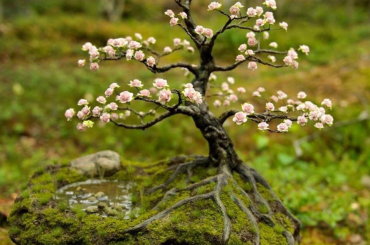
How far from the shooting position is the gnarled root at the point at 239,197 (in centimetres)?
395

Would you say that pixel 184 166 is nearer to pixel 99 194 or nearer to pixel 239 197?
pixel 239 197

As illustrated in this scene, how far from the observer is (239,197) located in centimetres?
435

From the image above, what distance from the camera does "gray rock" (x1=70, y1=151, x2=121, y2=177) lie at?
5.38 meters

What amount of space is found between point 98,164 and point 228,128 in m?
5.45

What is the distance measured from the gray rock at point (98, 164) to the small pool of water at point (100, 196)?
6.3 inches

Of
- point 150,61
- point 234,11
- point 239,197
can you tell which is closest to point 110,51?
point 150,61

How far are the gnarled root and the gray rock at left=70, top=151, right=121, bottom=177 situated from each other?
0.86m

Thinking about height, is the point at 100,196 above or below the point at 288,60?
below

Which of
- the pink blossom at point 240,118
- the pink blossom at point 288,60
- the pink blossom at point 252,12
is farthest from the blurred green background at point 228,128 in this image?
the pink blossom at point 252,12

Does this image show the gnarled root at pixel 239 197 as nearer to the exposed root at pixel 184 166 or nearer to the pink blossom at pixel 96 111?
the exposed root at pixel 184 166

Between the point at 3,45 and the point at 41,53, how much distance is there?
138cm

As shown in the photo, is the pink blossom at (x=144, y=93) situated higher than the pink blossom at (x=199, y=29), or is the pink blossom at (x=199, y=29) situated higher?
the pink blossom at (x=199, y=29)

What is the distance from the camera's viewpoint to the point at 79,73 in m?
12.7

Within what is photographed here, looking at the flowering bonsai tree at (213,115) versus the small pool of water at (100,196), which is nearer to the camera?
the flowering bonsai tree at (213,115)
